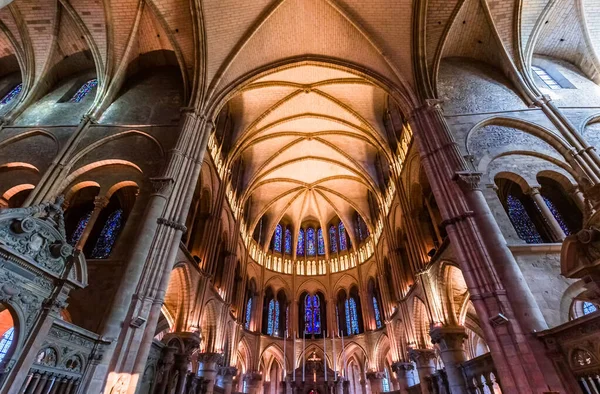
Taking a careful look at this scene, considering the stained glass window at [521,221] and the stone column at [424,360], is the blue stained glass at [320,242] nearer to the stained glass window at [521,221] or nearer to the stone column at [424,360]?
the stone column at [424,360]

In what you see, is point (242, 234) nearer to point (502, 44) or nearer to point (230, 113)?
point (230, 113)

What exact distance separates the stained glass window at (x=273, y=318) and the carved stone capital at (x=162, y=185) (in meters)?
17.1

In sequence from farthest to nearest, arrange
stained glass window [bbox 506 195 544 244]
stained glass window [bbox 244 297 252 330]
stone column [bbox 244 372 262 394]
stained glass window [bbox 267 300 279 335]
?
stained glass window [bbox 267 300 279 335], stained glass window [bbox 244 297 252 330], stone column [bbox 244 372 262 394], stained glass window [bbox 506 195 544 244]

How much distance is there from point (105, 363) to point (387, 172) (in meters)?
18.1

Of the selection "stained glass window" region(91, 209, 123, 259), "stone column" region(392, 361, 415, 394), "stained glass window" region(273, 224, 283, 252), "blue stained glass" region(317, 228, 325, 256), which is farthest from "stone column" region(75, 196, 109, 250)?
"blue stained glass" region(317, 228, 325, 256)

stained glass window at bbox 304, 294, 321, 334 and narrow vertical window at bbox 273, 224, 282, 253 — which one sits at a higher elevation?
narrow vertical window at bbox 273, 224, 282, 253

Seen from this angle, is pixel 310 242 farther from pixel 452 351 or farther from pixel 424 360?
pixel 452 351

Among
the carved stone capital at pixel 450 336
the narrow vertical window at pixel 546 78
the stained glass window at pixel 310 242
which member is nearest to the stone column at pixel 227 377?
the carved stone capital at pixel 450 336

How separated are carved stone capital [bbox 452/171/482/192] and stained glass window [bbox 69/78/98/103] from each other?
16.3 meters

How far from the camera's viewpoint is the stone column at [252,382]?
20984 mm

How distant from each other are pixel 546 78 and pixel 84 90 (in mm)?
21658

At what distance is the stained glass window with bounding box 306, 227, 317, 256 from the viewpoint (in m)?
28.8

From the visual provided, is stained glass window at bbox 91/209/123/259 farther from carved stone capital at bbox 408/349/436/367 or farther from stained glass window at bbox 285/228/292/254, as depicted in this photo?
stained glass window at bbox 285/228/292/254

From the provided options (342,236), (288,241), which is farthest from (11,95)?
(342,236)
